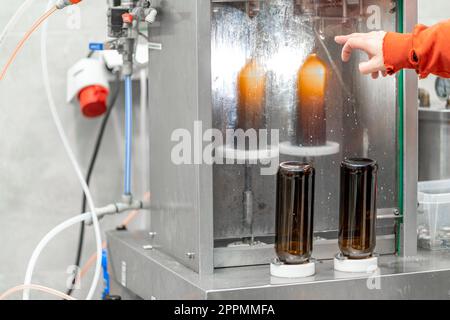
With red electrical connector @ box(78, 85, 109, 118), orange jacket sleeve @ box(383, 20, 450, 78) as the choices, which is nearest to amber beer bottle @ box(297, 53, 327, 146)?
orange jacket sleeve @ box(383, 20, 450, 78)

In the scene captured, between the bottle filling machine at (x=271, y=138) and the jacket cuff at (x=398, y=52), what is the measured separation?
0.17 metres

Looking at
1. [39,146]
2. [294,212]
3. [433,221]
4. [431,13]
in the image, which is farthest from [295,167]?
[431,13]

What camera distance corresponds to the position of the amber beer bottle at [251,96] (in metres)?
1.23

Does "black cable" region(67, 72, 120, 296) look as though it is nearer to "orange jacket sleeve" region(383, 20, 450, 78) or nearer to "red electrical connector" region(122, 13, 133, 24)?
"red electrical connector" region(122, 13, 133, 24)

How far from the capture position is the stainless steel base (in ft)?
3.69

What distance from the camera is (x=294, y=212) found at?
1.18 metres

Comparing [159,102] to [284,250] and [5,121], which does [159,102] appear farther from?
[5,121]

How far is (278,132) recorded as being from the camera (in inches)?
49.1

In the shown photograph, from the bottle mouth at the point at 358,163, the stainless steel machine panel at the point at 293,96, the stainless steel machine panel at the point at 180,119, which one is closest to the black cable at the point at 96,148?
the stainless steel machine panel at the point at 180,119

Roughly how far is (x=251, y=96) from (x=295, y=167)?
147 millimetres
